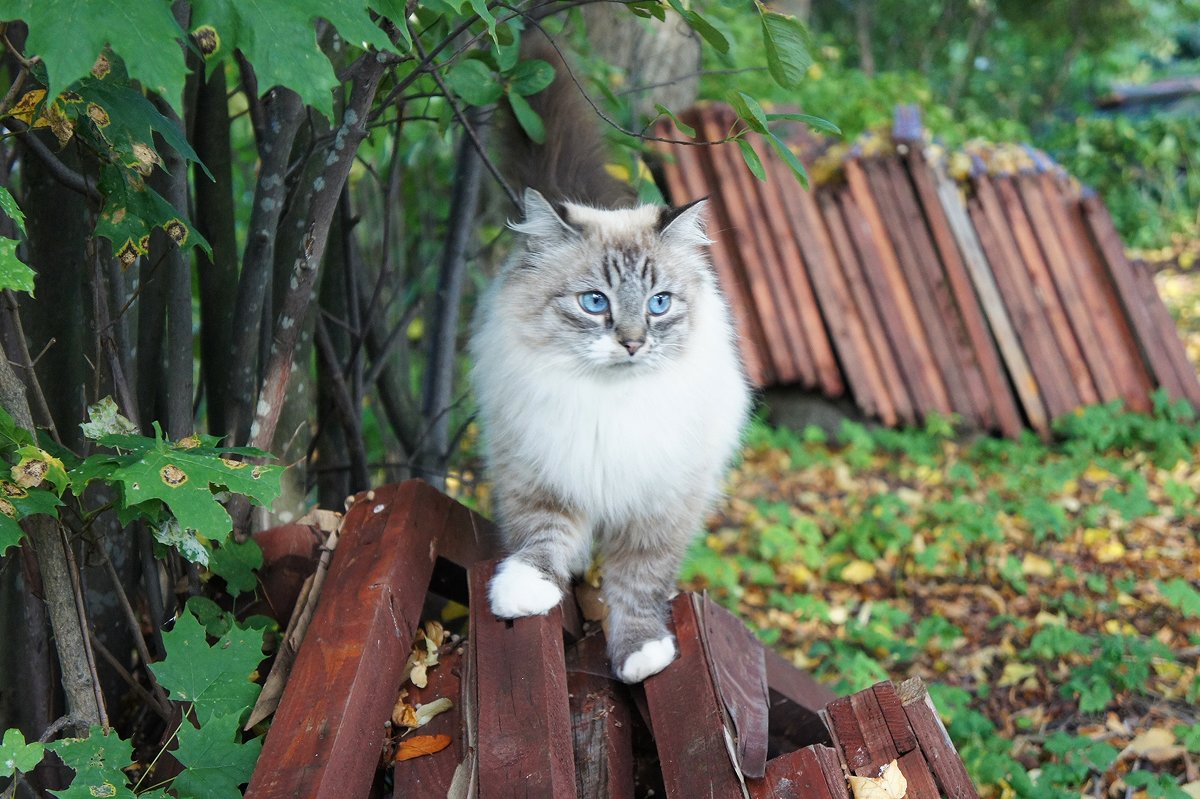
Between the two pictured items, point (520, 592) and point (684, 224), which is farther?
point (684, 224)

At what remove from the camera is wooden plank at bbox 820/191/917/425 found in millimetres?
6129

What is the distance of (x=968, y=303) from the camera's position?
614 cm

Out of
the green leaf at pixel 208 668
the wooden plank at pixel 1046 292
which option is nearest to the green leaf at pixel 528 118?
the green leaf at pixel 208 668

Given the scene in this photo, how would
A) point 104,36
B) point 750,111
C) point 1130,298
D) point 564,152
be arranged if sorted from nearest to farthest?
point 104,36, point 750,111, point 564,152, point 1130,298

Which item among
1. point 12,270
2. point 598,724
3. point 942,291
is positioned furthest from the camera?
point 942,291

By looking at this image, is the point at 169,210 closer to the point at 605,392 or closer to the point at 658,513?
the point at 605,392

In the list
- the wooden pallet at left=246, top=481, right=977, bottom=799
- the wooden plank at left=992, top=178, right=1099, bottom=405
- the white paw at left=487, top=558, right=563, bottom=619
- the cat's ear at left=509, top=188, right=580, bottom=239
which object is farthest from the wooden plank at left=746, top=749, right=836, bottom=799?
the wooden plank at left=992, top=178, right=1099, bottom=405

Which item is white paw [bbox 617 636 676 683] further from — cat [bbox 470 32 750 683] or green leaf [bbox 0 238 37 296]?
green leaf [bbox 0 238 37 296]

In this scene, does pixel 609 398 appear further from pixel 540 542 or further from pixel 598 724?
pixel 598 724

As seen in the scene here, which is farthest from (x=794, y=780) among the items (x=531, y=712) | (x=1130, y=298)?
(x=1130, y=298)

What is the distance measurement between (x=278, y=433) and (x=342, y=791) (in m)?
1.05

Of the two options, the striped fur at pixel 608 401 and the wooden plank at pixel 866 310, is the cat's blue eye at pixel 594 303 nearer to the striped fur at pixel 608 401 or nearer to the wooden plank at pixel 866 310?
the striped fur at pixel 608 401

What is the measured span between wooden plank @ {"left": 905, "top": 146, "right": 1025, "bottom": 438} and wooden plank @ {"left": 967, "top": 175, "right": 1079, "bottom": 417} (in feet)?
0.57

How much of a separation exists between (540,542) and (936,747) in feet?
3.38
